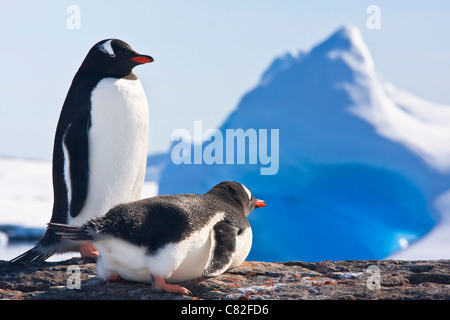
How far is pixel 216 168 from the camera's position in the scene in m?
9.12

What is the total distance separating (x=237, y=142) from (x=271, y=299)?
7798 millimetres

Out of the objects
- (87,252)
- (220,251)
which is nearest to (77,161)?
(87,252)

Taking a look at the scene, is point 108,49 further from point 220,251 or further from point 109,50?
point 220,251

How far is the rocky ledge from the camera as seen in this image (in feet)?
5.83

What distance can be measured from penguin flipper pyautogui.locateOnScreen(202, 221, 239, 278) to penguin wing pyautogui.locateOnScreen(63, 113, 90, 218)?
34.5 inches

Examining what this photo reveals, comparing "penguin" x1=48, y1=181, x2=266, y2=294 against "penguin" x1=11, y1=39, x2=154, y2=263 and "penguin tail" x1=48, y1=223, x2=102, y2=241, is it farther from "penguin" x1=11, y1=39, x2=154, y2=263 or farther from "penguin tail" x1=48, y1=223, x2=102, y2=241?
"penguin" x1=11, y1=39, x2=154, y2=263

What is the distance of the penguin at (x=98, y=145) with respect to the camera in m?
2.56

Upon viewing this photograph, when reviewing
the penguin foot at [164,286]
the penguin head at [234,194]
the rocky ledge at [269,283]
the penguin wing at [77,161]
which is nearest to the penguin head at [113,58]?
the penguin wing at [77,161]

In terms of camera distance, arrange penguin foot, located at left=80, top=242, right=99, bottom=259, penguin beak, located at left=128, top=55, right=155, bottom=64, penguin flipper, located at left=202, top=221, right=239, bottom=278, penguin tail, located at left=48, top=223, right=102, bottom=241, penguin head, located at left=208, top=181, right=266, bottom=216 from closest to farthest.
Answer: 1. penguin tail, located at left=48, top=223, right=102, bottom=241
2. penguin flipper, located at left=202, top=221, right=239, bottom=278
3. penguin head, located at left=208, top=181, right=266, bottom=216
4. penguin foot, located at left=80, top=242, right=99, bottom=259
5. penguin beak, located at left=128, top=55, right=155, bottom=64

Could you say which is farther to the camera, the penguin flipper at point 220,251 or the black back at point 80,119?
the black back at point 80,119

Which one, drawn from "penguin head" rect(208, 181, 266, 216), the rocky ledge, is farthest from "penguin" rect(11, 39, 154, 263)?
"penguin head" rect(208, 181, 266, 216)

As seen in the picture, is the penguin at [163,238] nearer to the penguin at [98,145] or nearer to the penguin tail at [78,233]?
the penguin tail at [78,233]

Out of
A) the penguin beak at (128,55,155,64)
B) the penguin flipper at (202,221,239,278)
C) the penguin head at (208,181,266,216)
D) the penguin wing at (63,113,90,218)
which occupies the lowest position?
the penguin flipper at (202,221,239,278)
